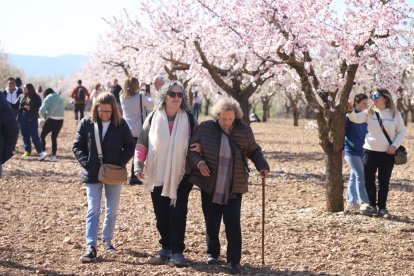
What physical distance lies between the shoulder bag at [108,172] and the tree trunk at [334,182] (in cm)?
321

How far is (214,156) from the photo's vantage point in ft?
17.6

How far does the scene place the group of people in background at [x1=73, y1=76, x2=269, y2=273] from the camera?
17.6 feet

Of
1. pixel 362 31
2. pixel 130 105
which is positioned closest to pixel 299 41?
pixel 362 31

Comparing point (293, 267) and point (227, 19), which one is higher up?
point (227, 19)

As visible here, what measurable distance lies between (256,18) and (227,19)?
85 centimetres

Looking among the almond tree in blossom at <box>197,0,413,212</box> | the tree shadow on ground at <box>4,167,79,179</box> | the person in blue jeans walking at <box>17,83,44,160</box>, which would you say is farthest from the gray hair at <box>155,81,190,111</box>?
the person in blue jeans walking at <box>17,83,44,160</box>

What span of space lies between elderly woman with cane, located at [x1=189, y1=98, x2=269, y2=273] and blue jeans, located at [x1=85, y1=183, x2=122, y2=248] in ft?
3.12

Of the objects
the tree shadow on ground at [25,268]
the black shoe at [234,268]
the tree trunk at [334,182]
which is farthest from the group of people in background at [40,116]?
the black shoe at [234,268]

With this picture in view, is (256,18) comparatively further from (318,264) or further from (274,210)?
(318,264)

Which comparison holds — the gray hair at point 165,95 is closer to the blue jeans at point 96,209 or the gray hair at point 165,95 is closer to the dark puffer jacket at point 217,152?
the dark puffer jacket at point 217,152

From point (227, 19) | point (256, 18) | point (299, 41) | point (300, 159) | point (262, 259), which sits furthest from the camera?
point (300, 159)

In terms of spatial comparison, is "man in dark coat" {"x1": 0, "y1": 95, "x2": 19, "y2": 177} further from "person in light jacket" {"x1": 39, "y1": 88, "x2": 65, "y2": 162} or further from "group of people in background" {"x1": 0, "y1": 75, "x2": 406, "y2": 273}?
"person in light jacket" {"x1": 39, "y1": 88, "x2": 65, "y2": 162}

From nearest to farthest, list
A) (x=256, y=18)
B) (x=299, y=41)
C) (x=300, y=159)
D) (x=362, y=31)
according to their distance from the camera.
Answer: (x=362, y=31) → (x=299, y=41) → (x=256, y=18) → (x=300, y=159)

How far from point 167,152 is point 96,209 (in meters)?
0.93
